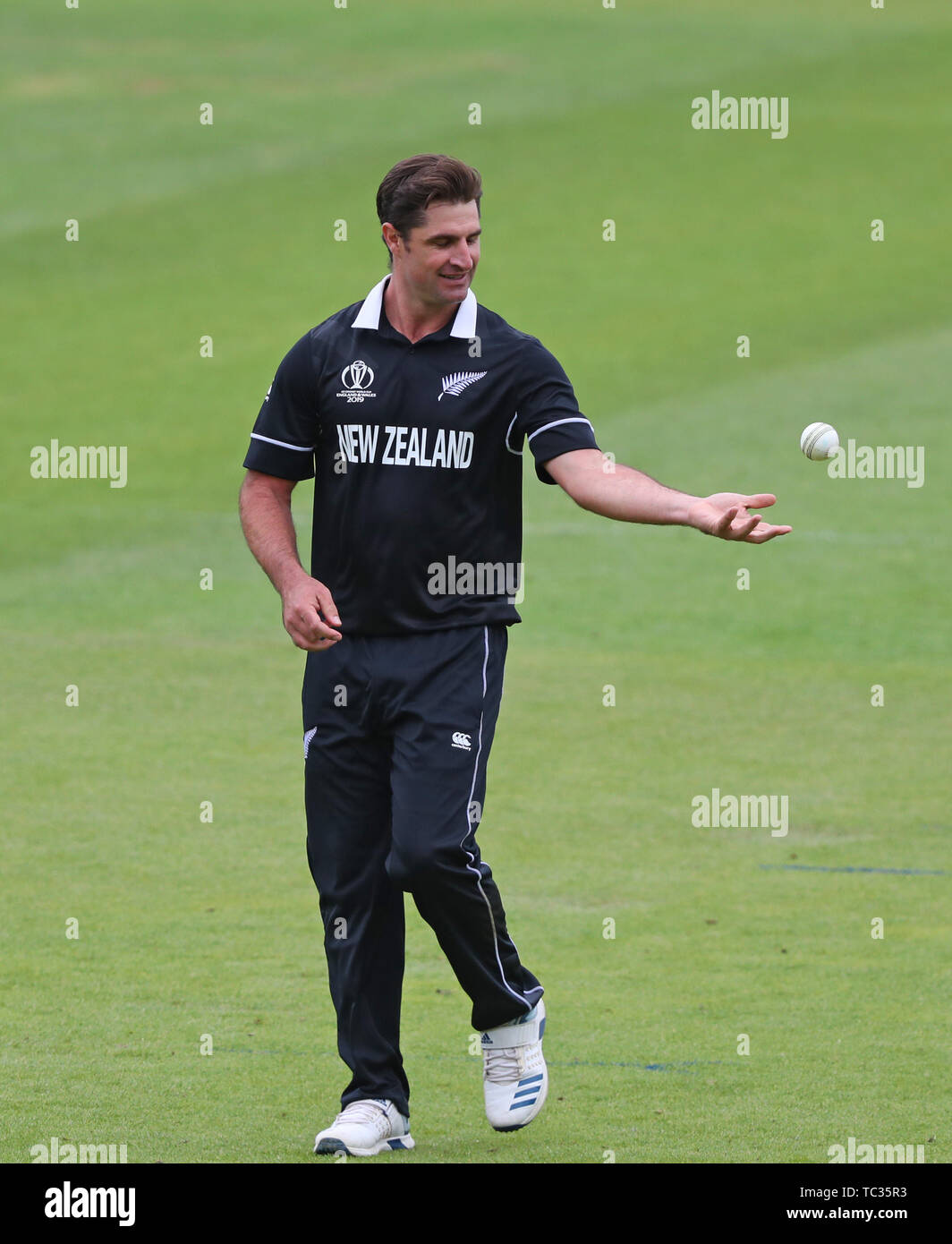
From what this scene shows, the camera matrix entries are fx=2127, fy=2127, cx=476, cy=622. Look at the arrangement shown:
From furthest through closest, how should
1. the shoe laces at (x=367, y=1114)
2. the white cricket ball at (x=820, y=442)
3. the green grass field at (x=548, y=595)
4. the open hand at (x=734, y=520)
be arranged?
the green grass field at (x=548, y=595), the white cricket ball at (x=820, y=442), the shoe laces at (x=367, y=1114), the open hand at (x=734, y=520)

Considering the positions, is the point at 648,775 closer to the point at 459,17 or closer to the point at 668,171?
Answer: the point at 668,171

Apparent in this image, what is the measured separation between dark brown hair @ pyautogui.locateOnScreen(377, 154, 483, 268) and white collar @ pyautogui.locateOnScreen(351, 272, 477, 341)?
185 mm

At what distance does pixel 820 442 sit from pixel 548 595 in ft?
30.9

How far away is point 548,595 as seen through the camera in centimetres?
1545

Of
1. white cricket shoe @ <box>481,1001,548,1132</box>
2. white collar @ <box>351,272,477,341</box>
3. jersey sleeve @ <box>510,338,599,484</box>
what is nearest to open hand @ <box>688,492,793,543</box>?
jersey sleeve @ <box>510,338,599,484</box>

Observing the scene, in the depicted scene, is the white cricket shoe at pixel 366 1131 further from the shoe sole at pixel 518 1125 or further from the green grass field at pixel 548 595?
the shoe sole at pixel 518 1125

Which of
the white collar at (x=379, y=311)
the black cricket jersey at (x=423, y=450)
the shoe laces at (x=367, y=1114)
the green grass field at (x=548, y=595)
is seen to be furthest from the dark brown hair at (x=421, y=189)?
the green grass field at (x=548, y=595)

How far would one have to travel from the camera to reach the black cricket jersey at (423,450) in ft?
18.9

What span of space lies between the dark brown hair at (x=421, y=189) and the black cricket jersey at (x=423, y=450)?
30 centimetres

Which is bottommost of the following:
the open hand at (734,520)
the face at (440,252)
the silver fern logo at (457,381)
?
the open hand at (734,520)

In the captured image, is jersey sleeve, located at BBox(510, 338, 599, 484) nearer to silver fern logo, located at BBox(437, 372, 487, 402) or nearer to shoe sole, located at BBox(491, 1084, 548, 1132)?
silver fern logo, located at BBox(437, 372, 487, 402)

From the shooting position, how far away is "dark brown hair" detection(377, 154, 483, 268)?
5.64 meters

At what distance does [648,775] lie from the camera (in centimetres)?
1061

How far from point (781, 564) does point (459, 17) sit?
25.1 meters
